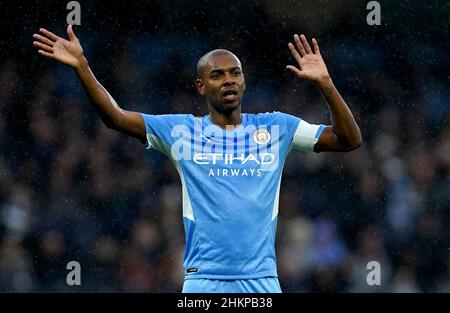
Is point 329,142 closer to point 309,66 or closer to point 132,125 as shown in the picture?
point 309,66

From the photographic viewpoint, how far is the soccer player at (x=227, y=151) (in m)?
5.48

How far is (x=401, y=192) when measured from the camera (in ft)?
36.0

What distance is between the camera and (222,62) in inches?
232

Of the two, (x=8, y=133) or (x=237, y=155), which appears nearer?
(x=237, y=155)

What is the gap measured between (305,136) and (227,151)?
0.47m

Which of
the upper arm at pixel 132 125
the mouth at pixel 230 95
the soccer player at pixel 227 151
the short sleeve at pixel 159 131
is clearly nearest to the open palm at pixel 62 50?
the soccer player at pixel 227 151

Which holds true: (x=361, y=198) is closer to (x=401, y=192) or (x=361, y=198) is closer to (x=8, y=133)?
(x=401, y=192)

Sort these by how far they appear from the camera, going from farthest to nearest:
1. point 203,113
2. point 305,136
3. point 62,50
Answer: point 203,113 < point 305,136 < point 62,50

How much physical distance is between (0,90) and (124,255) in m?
2.37

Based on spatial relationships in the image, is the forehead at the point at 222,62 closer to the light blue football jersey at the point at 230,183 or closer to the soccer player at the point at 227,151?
the soccer player at the point at 227,151

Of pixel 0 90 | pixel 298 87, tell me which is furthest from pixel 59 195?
pixel 298 87

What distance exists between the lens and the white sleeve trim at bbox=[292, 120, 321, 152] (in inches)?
228

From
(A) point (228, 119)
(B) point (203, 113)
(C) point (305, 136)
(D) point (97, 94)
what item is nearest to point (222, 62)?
(A) point (228, 119)

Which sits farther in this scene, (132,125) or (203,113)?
(203,113)
